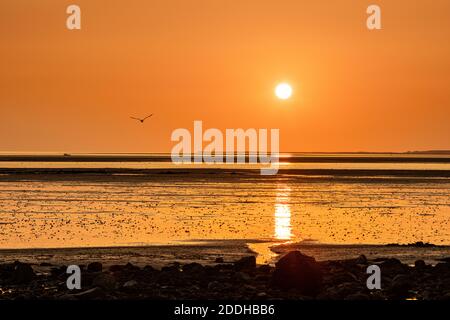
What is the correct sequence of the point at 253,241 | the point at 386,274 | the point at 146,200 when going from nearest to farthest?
the point at 386,274
the point at 253,241
the point at 146,200

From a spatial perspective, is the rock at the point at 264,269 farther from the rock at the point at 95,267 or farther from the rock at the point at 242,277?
the rock at the point at 95,267

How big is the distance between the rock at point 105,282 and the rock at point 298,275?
4260 millimetres

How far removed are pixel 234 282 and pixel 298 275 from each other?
228cm

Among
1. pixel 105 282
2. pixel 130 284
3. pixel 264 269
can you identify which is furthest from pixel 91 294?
pixel 264 269

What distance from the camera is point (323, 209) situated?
55.0 meters

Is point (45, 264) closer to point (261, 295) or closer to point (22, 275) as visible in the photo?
point (22, 275)

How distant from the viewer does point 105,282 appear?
22828mm

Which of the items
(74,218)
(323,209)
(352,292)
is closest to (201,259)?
(352,292)

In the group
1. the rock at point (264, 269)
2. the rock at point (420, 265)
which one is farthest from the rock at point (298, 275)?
the rock at point (420, 265)

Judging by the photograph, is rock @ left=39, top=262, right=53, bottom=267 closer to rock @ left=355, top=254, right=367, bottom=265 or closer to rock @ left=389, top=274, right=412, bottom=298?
rock @ left=355, top=254, right=367, bottom=265

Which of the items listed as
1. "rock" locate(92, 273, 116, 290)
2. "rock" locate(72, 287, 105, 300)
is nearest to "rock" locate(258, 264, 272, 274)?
"rock" locate(92, 273, 116, 290)

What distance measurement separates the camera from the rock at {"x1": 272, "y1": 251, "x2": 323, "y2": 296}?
22.4 m
